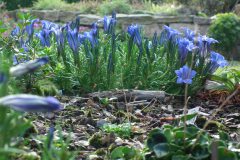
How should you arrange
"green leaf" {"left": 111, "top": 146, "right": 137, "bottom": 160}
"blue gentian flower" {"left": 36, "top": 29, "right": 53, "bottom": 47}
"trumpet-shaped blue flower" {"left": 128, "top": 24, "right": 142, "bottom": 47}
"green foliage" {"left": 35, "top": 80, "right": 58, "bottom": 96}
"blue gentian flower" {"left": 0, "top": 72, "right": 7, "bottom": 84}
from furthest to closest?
"blue gentian flower" {"left": 36, "top": 29, "right": 53, "bottom": 47} → "trumpet-shaped blue flower" {"left": 128, "top": 24, "right": 142, "bottom": 47} → "green foliage" {"left": 35, "top": 80, "right": 58, "bottom": 96} → "green leaf" {"left": 111, "top": 146, "right": 137, "bottom": 160} → "blue gentian flower" {"left": 0, "top": 72, "right": 7, "bottom": 84}

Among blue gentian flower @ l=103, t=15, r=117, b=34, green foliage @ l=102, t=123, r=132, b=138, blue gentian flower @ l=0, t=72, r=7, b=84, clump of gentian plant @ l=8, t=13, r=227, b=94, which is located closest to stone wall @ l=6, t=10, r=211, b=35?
blue gentian flower @ l=103, t=15, r=117, b=34

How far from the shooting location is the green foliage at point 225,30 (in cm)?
1220

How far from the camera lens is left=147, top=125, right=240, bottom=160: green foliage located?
7.78 feet

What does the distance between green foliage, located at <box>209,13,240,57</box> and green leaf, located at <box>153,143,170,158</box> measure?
10002mm

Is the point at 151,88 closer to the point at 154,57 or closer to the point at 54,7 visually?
the point at 154,57

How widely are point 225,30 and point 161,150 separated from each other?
10.2 metres

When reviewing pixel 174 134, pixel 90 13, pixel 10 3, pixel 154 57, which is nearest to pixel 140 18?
pixel 90 13

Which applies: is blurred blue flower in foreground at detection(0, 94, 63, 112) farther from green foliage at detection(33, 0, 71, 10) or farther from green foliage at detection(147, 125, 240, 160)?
green foliage at detection(33, 0, 71, 10)

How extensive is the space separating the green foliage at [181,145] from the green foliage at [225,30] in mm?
9939

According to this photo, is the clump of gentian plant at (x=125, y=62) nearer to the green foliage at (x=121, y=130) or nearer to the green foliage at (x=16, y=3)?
the green foliage at (x=121, y=130)

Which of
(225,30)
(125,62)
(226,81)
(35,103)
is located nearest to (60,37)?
(125,62)

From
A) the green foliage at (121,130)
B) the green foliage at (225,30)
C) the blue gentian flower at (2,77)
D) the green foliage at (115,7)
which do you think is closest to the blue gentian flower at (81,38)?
the green foliage at (121,130)

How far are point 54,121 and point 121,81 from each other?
3.49ft

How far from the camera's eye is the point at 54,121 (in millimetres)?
Result: 3436
